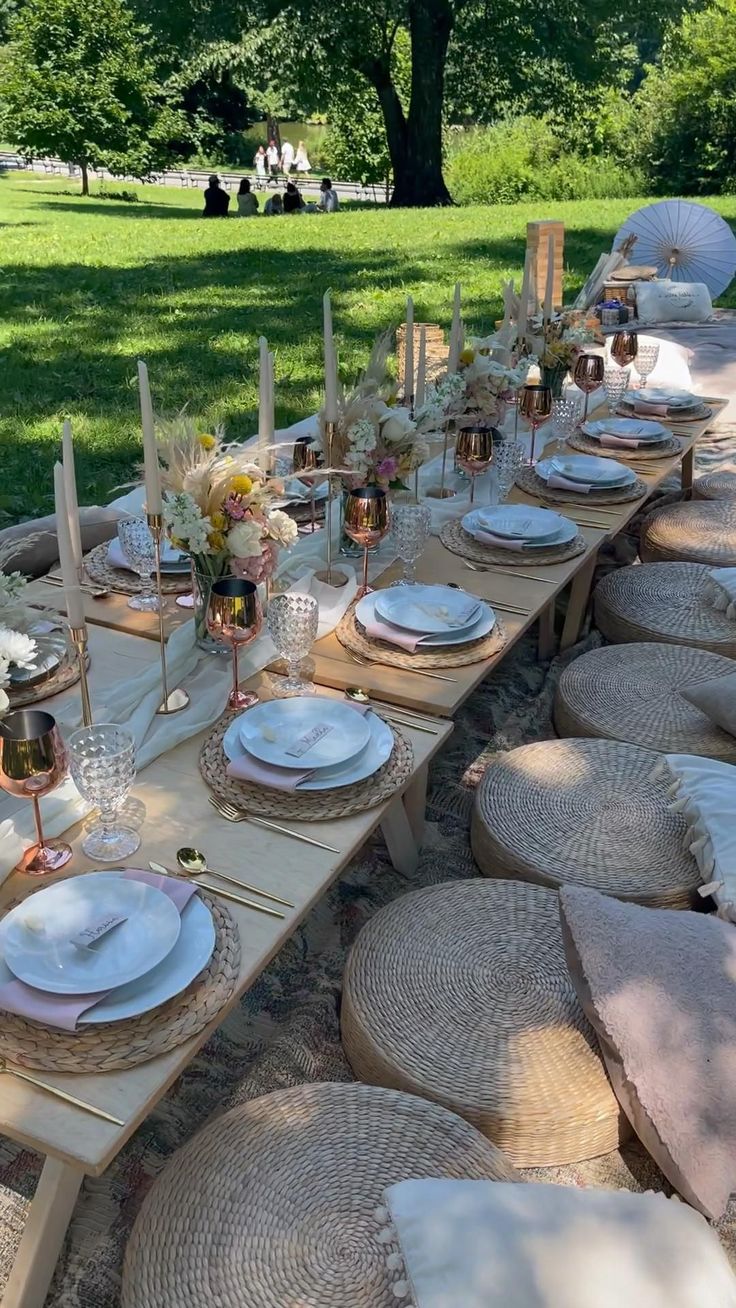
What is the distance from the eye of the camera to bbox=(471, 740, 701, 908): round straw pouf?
2188mm

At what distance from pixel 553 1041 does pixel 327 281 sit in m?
9.49

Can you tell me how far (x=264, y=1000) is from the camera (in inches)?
86.7

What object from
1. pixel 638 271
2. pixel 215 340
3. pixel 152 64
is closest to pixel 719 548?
pixel 215 340

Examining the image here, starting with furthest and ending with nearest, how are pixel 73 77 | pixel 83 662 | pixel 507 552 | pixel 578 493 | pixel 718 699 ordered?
pixel 73 77
pixel 578 493
pixel 507 552
pixel 718 699
pixel 83 662

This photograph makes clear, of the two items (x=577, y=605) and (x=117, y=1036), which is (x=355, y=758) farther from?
(x=577, y=605)

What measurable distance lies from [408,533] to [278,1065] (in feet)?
4.30

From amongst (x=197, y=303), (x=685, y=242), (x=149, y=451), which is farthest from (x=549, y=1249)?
(x=685, y=242)

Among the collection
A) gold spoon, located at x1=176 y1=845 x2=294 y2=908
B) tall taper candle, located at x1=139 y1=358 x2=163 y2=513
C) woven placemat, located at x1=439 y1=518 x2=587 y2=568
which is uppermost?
tall taper candle, located at x1=139 y1=358 x2=163 y2=513

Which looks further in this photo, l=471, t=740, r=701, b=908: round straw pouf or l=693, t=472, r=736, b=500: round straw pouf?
l=693, t=472, r=736, b=500: round straw pouf

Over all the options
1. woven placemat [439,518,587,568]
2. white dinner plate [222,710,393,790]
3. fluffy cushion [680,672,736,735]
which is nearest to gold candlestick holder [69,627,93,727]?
white dinner plate [222,710,393,790]

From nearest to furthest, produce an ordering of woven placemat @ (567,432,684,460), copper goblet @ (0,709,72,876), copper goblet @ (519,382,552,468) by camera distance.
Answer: copper goblet @ (0,709,72,876) → copper goblet @ (519,382,552,468) → woven placemat @ (567,432,684,460)

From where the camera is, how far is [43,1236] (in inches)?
58.2

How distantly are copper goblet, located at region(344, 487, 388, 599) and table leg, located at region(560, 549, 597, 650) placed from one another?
108 centimetres

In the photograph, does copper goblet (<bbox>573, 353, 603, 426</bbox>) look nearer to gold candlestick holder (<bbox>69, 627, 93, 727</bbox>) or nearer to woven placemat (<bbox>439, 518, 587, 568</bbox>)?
woven placemat (<bbox>439, 518, 587, 568</bbox>)
